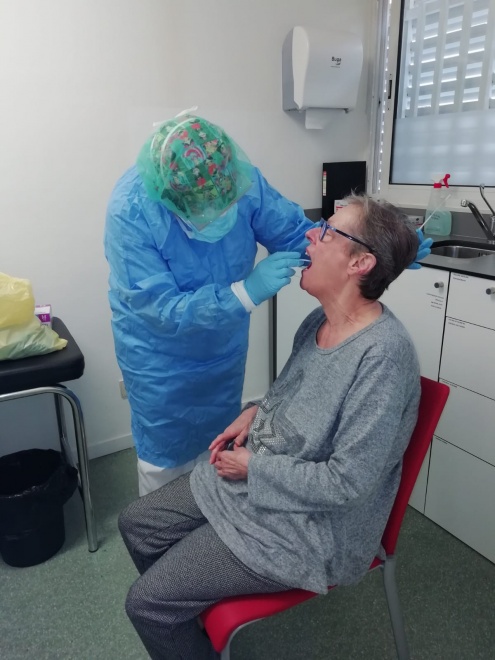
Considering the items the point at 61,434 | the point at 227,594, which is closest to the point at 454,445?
the point at 227,594

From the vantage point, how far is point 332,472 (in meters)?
0.96

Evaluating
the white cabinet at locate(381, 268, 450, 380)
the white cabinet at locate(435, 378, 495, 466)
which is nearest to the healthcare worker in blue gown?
the white cabinet at locate(381, 268, 450, 380)

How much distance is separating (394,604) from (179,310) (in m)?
0.90

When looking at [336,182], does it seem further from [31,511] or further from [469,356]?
[31,511]

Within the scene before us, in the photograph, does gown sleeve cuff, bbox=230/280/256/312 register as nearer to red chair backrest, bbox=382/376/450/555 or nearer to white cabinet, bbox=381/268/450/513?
red chair backrest, bbox=382/376/450/555

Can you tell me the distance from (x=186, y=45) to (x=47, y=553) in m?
2.09

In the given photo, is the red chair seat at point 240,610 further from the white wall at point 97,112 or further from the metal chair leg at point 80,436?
the white wall at point 97,112

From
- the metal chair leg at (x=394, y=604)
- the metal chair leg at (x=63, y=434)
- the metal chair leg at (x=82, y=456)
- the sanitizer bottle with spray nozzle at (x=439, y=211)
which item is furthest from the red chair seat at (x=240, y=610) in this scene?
the sanitizer bottle with spray nozzle at (x=439, y=211)

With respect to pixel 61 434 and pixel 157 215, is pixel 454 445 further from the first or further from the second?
pixel 61 434

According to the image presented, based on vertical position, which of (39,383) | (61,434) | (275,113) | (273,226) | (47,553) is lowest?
(47,553)

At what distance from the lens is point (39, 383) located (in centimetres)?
155

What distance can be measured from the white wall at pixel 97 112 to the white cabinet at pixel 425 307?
3.23 ft

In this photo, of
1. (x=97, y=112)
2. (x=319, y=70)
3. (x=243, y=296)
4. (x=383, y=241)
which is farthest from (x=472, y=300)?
(x=97, y=112)

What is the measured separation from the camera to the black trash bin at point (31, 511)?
163cm
